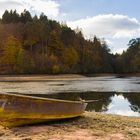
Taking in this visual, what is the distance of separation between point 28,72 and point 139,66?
47.1 m

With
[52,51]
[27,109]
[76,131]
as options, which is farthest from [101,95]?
[52,51]

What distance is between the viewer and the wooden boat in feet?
46.5

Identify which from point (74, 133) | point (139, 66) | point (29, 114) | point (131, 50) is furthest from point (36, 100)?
point (131, 50)

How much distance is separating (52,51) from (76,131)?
112243mm

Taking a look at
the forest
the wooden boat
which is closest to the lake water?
the wooden boat

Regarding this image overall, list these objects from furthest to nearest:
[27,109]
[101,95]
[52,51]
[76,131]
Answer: [52,51] < [101,95] < [27,109] < [76,131]

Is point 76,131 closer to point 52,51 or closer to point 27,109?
point 27,109

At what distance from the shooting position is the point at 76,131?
13.9m

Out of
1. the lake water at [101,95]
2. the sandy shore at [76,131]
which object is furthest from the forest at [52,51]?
the sandy shore at [76,131]

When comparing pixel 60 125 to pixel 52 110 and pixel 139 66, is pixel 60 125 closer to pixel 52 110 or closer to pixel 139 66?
pixel 52 110

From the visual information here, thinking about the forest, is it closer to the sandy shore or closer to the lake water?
the lake water

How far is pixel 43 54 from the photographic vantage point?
390 ft

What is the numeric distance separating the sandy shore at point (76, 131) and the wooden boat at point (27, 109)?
0.27 meters

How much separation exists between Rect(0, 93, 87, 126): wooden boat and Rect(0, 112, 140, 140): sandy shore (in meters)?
0.27
